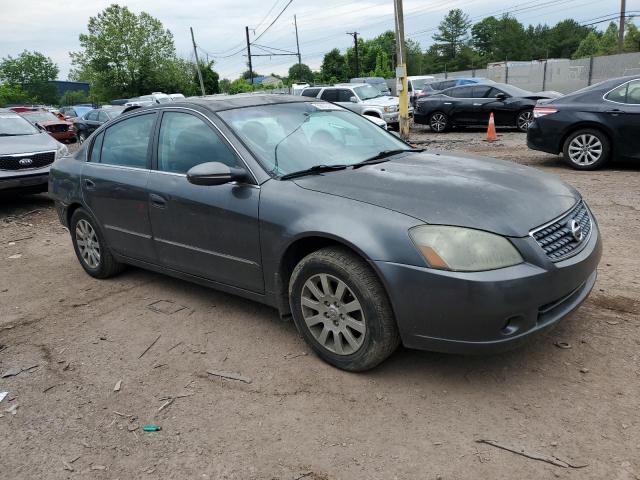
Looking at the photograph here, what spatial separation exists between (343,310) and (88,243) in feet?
10.4

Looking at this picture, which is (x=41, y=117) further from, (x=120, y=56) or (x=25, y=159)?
(x=120, y=56)

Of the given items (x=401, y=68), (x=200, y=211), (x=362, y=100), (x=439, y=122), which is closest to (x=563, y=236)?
(x=200, y=211)

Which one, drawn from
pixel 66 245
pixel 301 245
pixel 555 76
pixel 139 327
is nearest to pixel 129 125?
pixel 139 327

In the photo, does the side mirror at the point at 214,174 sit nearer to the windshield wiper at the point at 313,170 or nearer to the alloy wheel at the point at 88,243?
the windshield wiper at the point at 313,170

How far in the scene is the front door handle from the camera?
4113 millimetres

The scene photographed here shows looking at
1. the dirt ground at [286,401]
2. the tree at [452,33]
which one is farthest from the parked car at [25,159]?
the tree at [452,33]

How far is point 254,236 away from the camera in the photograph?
3.51 m

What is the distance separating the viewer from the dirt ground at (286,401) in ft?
8.35

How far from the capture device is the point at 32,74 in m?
78.3

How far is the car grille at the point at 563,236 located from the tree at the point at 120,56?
60.6m

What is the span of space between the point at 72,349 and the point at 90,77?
62.5 m

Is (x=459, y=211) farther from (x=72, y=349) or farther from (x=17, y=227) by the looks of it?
(x=17, y=227)

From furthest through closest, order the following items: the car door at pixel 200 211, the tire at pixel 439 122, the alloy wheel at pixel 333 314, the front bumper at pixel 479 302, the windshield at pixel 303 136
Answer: the tire at pixel 439 122
the windshield at pixel 303 136
the car door at pixel 200 211
the alloy wheel at pixel 333 314
the front bumper at pixel 479 302

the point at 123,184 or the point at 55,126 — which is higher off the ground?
the point at 123,184
